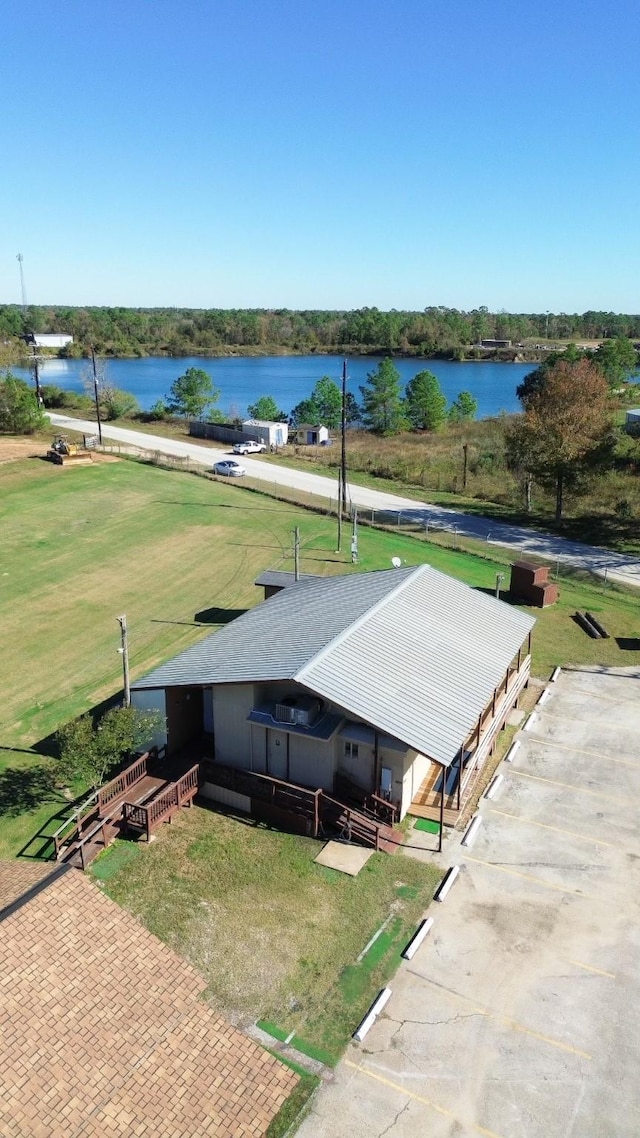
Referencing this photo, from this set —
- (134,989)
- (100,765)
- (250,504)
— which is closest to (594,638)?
(100,765)

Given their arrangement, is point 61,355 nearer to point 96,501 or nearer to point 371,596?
point 96,501

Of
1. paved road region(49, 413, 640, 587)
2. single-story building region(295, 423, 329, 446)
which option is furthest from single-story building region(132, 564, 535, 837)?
single-story building region(295, 423, 329, 446)

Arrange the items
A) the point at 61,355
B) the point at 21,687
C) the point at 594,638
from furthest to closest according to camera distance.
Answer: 1. the point at 61,355
2. the point at 594,638
3. the point at 21,687

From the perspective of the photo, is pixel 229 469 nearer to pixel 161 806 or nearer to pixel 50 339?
pixel 161 806

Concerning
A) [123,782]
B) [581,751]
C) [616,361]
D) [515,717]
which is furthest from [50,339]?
[581,751]

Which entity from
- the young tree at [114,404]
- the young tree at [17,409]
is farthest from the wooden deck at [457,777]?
the young tree at [114,404]

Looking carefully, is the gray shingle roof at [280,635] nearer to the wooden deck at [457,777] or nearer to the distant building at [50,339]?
the wooden deck at [457,777]
